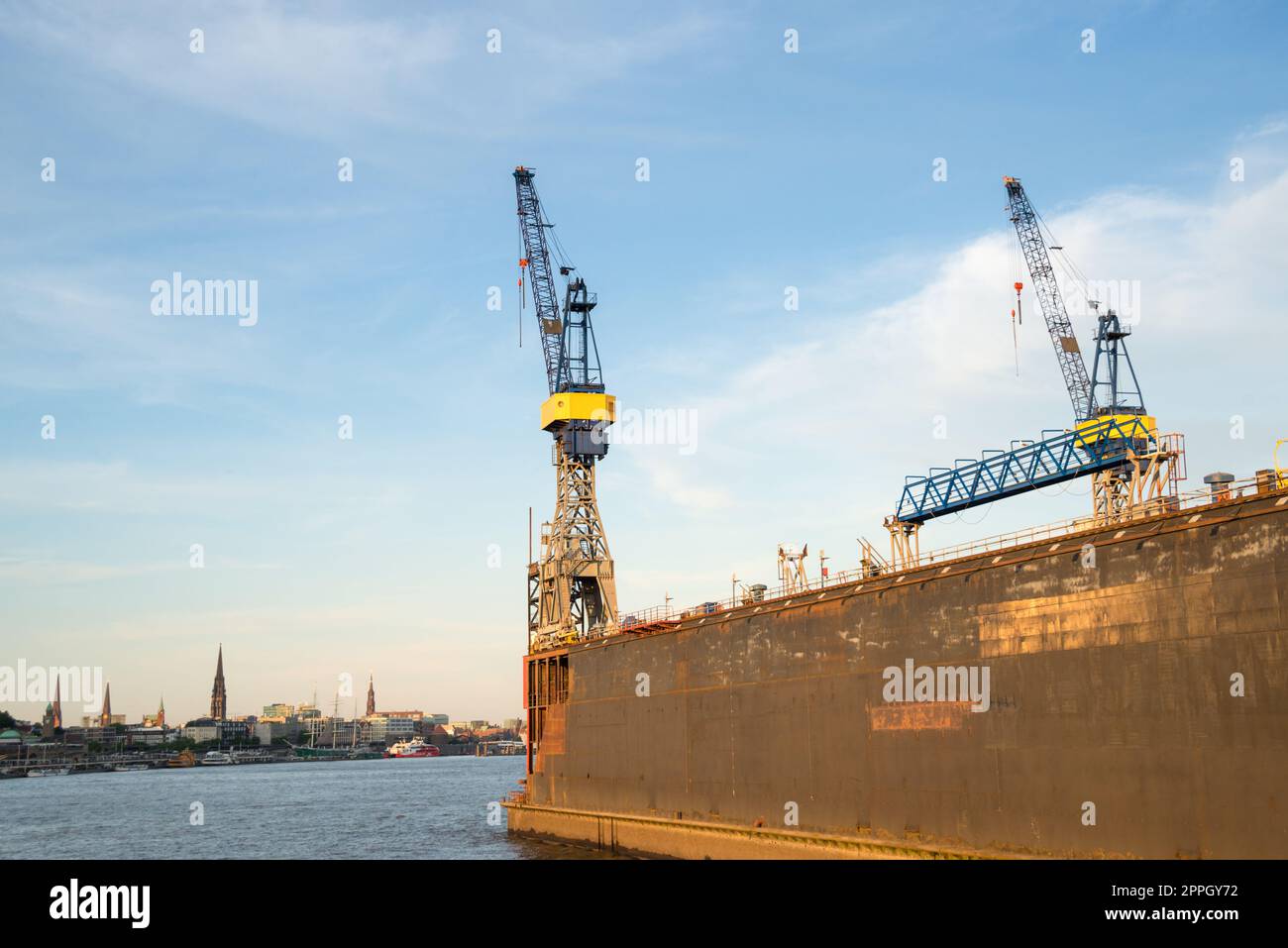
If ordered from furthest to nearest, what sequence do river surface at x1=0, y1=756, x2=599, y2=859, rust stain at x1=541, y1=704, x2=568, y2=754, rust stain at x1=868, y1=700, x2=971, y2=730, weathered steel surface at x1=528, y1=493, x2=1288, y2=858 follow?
rust stain at x1=541, y1=704, x2=568, y2=754 → river surface at x1=0, y1=756, x2=599, y2=859 → rust stain at x1=868, y1=700, x2=971, y2=730 → weathered steel surface at x1=528, y1=493, x2=1288, y2=858

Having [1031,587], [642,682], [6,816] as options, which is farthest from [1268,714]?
[6,816]

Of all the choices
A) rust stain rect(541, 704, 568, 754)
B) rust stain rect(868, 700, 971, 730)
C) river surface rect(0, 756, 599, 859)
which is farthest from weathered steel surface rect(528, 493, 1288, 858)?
river surface rect(0, 756, 599, 859)

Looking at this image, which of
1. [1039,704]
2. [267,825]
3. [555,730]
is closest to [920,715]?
[1039,704]

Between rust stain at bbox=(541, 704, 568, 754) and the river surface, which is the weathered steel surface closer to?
rust stain at bbox=(541, 704, 568, 754)

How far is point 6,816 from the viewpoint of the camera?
394 ft

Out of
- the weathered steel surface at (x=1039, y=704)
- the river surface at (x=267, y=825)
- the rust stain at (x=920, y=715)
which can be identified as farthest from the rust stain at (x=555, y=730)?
the rust stain at (x=920, y=715)

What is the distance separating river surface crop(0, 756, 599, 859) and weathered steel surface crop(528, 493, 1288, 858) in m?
22.9

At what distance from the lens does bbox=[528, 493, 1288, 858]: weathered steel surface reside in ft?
101

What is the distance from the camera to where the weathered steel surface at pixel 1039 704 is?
1216 inches

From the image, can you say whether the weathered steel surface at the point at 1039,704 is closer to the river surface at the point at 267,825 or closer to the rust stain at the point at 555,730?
the rust stain at the point at 555,730

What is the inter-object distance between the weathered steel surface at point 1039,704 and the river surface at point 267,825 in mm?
22911
